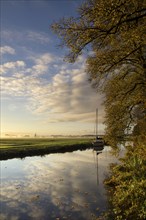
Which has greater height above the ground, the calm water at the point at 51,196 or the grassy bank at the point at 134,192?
the grassy bank at the point at 134,192

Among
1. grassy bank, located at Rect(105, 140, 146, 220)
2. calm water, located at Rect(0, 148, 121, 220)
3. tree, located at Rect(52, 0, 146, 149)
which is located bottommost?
calm water, located at Rect(0, 148, 121, 220)

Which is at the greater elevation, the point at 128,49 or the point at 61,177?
the point at 128,49

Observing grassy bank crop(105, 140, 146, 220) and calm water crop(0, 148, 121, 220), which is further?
calm water crop(0, 148, 121, 220)

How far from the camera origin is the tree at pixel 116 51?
11.1 meters

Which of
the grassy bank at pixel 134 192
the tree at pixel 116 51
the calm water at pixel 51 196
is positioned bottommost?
the calm water at pixel 51 196

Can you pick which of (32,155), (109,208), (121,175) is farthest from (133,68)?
(32,155)

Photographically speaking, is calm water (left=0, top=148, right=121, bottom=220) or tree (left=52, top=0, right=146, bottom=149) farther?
calm water (left=0, top=148, right=121, bottom=220)

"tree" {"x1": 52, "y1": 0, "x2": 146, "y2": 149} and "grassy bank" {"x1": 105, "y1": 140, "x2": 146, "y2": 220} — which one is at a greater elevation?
"tree" {"x1": 52, "y1": 0, "x2": 146, "y2": 149}

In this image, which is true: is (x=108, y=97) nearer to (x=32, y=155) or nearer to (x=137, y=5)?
(x=137, y=5)

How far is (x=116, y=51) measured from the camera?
63.2ft

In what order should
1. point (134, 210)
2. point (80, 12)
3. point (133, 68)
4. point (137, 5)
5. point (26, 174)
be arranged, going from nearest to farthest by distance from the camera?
1. point (137, 5)
2. point (80, 12)
3. point (134, 210)
4. point (133, 68)
5. point (26, 174)

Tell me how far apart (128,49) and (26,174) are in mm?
23152

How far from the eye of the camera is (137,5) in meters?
11.9

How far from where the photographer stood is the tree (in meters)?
11.1
